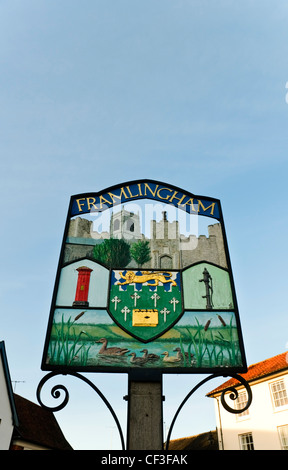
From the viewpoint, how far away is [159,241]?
5.73m

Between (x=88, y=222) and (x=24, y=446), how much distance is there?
18832mm

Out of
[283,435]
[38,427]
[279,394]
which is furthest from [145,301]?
[38,427]

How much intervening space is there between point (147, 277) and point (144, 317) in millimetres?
649

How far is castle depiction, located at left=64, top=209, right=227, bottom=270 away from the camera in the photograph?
221 inches

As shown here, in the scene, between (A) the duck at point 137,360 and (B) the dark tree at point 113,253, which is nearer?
(A) the duck at point 137,360

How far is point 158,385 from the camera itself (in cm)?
463

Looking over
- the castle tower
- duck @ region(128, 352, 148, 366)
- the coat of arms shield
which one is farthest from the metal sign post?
the castle tower

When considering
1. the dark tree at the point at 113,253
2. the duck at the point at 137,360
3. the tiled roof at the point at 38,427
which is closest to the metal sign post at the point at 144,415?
the duck at the point at 137,360

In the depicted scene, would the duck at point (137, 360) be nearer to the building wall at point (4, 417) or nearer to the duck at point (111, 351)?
the duck at point (111, 351)

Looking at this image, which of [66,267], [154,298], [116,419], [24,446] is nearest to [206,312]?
[154,298]

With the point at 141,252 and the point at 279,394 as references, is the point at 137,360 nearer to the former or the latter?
the point at 141,252

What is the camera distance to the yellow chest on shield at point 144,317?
4.97 meters

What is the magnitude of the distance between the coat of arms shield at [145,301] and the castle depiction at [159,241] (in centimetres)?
→ 21
